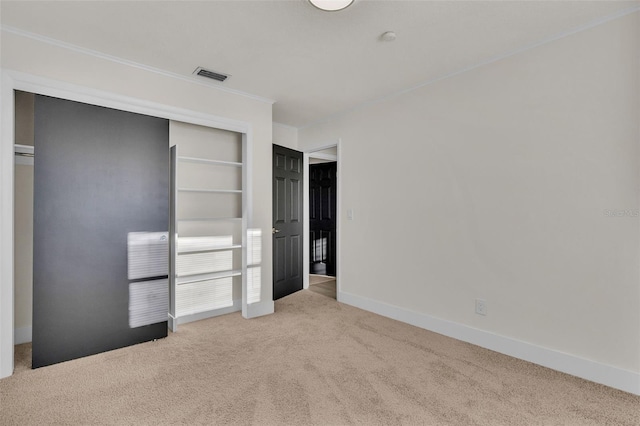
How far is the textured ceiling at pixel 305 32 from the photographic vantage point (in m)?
2.13

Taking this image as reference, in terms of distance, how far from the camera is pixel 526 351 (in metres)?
2.61

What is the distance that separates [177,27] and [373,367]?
9.42ft

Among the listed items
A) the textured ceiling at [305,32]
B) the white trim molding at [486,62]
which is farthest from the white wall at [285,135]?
the textured ceiling at [305,32]

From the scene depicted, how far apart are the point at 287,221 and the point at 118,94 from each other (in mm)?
2543

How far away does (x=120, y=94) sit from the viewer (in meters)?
2.86

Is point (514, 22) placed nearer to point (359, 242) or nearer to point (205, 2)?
point (205, 2)

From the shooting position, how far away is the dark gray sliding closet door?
2523mm

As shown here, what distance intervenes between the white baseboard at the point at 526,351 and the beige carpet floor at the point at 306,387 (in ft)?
0.24

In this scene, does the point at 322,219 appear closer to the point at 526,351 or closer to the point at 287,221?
the point at 287,221

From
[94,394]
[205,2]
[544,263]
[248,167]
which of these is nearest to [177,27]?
[205,2]

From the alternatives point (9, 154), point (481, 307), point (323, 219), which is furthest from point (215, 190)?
point (323, 219)

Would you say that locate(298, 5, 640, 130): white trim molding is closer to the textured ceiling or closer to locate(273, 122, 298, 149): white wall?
the textured ceiling

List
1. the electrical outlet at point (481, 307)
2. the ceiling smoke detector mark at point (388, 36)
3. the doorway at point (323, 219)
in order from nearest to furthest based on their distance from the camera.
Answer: the ceiling smoke detector mark at point (388, 36)
the electrical outlet at point (481, 307)
the doorway at point (323, 219)

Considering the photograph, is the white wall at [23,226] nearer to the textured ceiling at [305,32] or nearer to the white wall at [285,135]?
the textured ceiling at [305,32]
